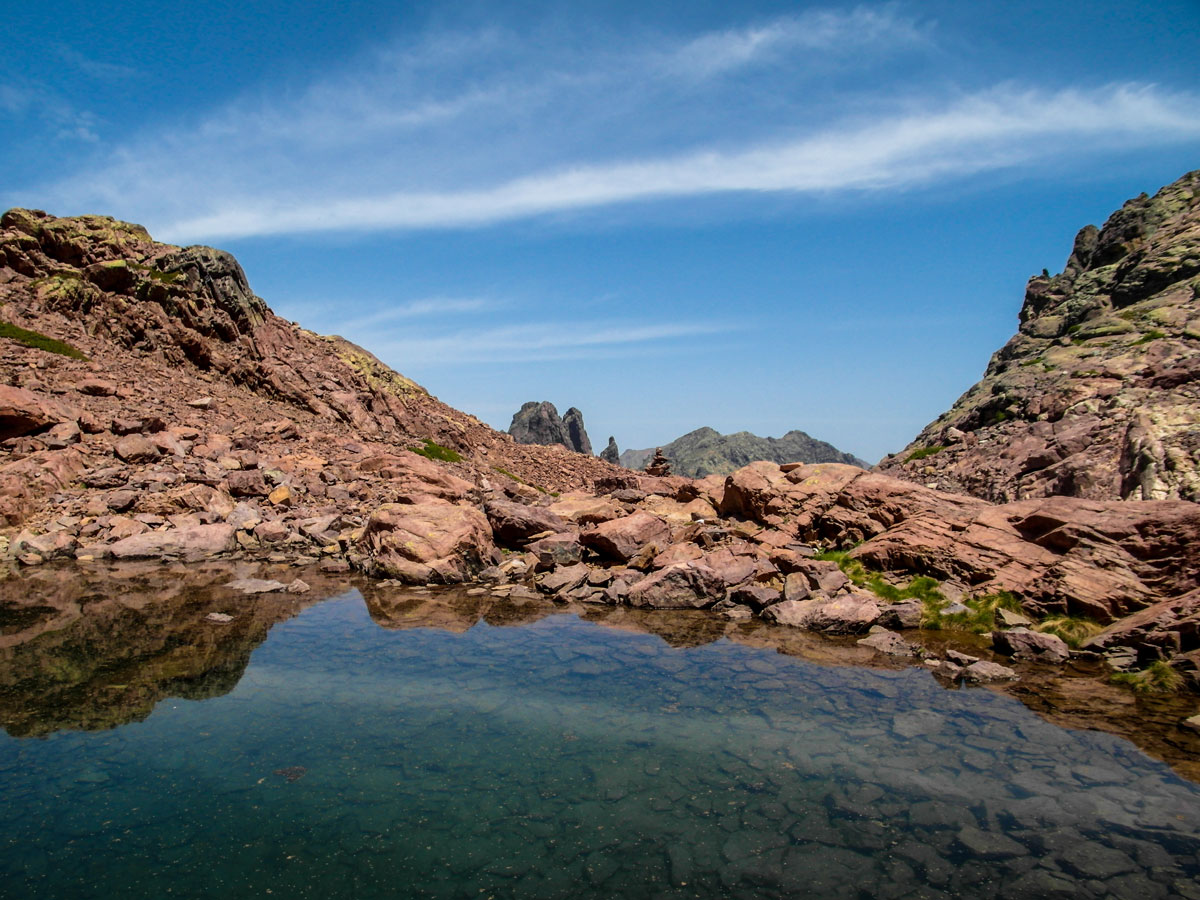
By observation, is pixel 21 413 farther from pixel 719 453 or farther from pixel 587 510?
pixel 719 453

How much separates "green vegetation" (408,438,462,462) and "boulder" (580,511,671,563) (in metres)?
29.0

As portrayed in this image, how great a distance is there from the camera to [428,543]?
82.0 feet

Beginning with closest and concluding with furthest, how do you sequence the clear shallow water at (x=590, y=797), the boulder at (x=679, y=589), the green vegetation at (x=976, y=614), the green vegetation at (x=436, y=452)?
the clear shallow water at (x=590, y=797), the green vegetation at (x=976, y=614), the boulder at (x=679, y=589), the green vegetation at (x=436, y=452)

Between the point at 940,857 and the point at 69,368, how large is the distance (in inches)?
1745

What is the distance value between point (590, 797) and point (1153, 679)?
485 inches

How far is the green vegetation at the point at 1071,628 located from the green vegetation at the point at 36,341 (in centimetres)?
4697

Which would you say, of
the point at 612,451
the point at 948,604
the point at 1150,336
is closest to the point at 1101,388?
the point at 1150,336

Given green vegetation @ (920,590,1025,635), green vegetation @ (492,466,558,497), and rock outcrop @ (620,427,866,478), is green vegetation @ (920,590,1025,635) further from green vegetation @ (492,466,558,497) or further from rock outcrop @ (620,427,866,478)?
rock outcrop @ (620,427,866,478)

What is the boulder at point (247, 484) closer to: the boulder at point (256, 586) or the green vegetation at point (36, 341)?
the boulder at point (256, 586)

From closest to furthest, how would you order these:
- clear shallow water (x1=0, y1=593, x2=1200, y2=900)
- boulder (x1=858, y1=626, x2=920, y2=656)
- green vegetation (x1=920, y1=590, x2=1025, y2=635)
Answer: clear shallow water (x1=0, y1=593, x2=1200, y2=900) → boulder (x1=858, y1=626, x2=920, y2=656) → green vegetation (x1=920, y1=590, x2=1025, y2=635)

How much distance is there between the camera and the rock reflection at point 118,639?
12.3 meters

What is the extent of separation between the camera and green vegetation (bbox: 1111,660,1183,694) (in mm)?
13219

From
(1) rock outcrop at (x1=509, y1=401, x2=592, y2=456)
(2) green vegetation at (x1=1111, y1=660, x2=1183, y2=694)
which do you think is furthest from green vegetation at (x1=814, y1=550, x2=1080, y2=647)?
(1) rock outcrop at (x1=509, y1=401, x2=592, y2=456)

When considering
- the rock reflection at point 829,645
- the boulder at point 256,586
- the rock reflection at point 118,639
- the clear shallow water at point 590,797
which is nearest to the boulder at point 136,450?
the rock reflection at point 118,639
